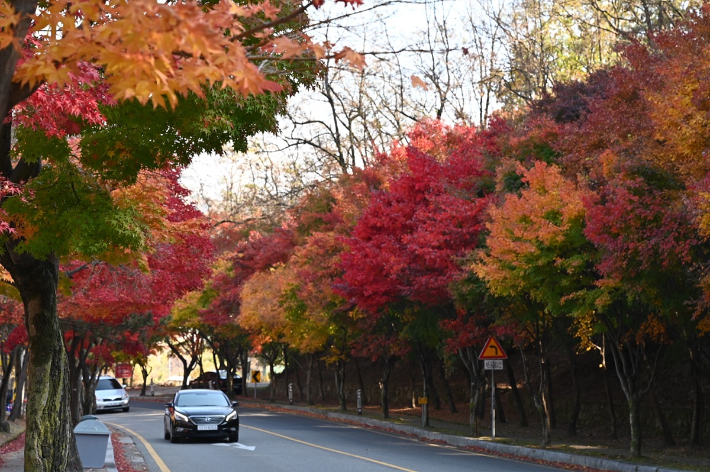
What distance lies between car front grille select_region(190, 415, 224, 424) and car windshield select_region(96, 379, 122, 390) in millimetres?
27448

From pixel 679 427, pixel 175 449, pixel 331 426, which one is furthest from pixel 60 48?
pixel 331 426

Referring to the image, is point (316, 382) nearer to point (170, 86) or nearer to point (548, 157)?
point (548, 157)

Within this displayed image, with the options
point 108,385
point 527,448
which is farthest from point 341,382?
point 527,448

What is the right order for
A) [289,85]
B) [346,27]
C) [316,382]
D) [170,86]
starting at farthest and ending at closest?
[316,382], [289,85], [346,27], [170,86]

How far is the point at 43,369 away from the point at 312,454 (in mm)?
8763

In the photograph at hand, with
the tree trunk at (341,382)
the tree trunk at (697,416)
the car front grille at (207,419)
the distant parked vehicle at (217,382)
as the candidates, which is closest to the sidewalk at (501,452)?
the car front grille at (207,419)

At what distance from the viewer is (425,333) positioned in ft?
96.0

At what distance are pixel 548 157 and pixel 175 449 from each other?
11.7 m

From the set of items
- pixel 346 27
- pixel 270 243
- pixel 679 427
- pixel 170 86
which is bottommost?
pixel 679 427

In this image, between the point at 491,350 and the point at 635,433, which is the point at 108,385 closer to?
the point at 491,350

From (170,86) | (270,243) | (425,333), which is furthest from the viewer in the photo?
(270,243)

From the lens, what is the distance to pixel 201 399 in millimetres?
24359

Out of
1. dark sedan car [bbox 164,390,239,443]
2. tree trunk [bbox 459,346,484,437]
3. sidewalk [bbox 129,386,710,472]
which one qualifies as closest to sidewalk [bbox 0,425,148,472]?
dark sedan car [bbox 164,390,239,443]

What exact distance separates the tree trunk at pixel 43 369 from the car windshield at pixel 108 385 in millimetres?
38158
